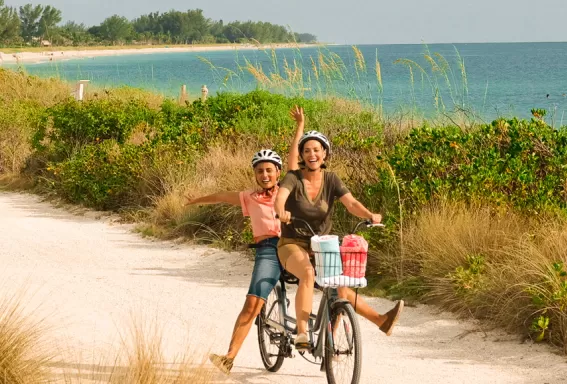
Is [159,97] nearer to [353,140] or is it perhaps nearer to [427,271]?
[353,140]

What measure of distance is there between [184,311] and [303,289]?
2.89m

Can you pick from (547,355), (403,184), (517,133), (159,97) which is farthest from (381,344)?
(159,97)

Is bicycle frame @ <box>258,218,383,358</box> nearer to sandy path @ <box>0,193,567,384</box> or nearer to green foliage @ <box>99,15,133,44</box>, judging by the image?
sandy path @ <box>0,193,567,384</box>

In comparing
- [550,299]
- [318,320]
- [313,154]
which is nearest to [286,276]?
[318,320]

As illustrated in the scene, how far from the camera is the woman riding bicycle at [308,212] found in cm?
621

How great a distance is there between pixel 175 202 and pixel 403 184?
3768 millimetres

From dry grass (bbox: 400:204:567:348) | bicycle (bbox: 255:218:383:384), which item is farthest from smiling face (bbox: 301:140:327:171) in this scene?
dry grass (bbox: 400:204:567:348)

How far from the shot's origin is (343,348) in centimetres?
611

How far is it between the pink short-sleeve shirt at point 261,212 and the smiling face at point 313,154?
0.54 metres

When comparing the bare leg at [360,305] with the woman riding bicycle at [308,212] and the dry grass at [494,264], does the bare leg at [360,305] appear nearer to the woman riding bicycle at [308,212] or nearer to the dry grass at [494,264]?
the woman riding bicycle at [308,212]

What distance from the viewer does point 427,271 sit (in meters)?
9.20

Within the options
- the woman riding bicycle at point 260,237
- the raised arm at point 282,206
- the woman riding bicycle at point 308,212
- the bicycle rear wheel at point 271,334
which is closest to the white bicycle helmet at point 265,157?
the woman riding bicycle at point 260,237

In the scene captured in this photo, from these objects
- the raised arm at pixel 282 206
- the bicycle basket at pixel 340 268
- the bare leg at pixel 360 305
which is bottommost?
the bare leg at pixel 360 305

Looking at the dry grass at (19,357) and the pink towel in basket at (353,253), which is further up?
the pink towel in basket at (353,253)
